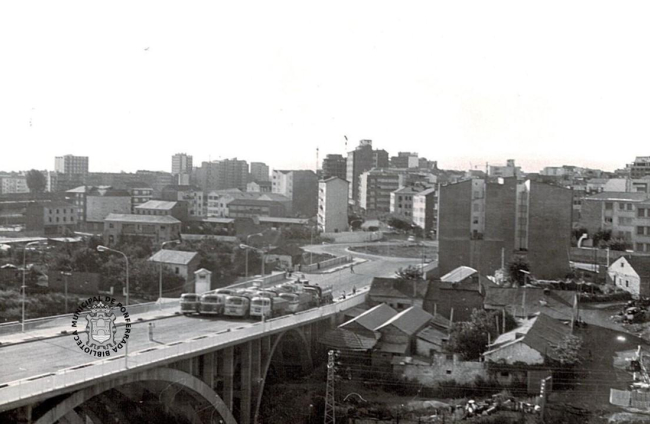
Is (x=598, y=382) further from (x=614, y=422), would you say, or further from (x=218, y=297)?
(x=218, y=297)

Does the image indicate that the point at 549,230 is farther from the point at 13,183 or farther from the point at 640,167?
the point at 13,183

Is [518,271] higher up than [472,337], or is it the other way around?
[518,271]

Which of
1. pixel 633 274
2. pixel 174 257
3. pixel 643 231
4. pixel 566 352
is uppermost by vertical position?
pixel 643 231

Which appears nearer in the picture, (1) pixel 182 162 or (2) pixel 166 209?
(2) pixel 166 209

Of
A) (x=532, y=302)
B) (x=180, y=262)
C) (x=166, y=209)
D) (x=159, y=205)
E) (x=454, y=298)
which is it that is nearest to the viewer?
(x=532, y=302)

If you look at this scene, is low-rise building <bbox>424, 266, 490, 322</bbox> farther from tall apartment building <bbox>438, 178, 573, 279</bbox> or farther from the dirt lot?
the dirt lot

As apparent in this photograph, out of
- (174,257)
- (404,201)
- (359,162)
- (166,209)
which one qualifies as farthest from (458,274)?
(359,162)
